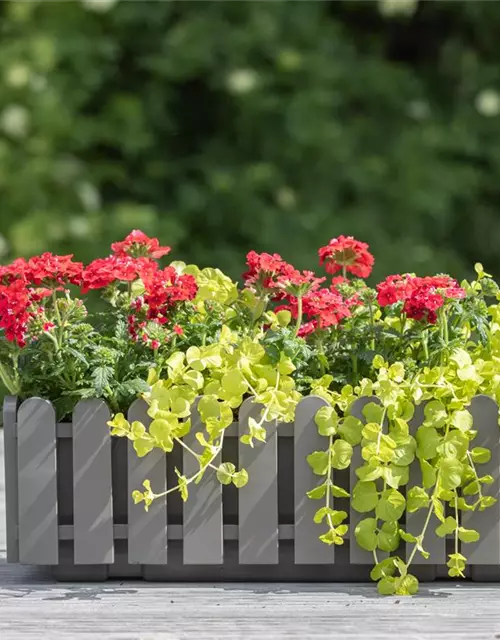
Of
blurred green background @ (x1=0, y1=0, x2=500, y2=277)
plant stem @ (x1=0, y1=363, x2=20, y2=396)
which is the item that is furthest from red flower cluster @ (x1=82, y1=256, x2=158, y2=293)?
blurred green background @ (x1=0, y1=0, x2=500, y2=277)

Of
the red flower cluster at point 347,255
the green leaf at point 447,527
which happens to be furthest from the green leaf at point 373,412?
the red flower cluster at point 347,255

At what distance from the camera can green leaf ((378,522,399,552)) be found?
191cm

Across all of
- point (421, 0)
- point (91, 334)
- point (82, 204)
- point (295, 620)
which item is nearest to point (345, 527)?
point (295, 620)

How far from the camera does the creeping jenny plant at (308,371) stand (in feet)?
6.22

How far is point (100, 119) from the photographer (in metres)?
4.07

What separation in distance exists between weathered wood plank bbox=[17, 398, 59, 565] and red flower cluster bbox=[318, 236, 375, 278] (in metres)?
0.63

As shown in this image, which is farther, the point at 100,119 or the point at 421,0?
the point at 421,0

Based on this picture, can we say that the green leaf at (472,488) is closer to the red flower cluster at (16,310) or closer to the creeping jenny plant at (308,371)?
the creeping jenny plant at (308,371)

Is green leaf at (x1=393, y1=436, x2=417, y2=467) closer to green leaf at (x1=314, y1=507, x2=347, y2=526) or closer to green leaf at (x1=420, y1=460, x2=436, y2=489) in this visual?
green leaf at (x1=420, y1=460, x2=436, y2=489)

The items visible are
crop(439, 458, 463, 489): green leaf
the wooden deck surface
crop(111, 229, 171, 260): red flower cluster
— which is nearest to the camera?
the wooden deck surface

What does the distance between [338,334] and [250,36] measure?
7.23 ft

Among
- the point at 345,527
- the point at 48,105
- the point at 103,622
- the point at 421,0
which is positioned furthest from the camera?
the point at 421,0

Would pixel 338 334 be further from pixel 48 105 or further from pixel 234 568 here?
pixel 48 105

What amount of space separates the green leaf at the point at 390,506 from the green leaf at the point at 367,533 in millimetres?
24
